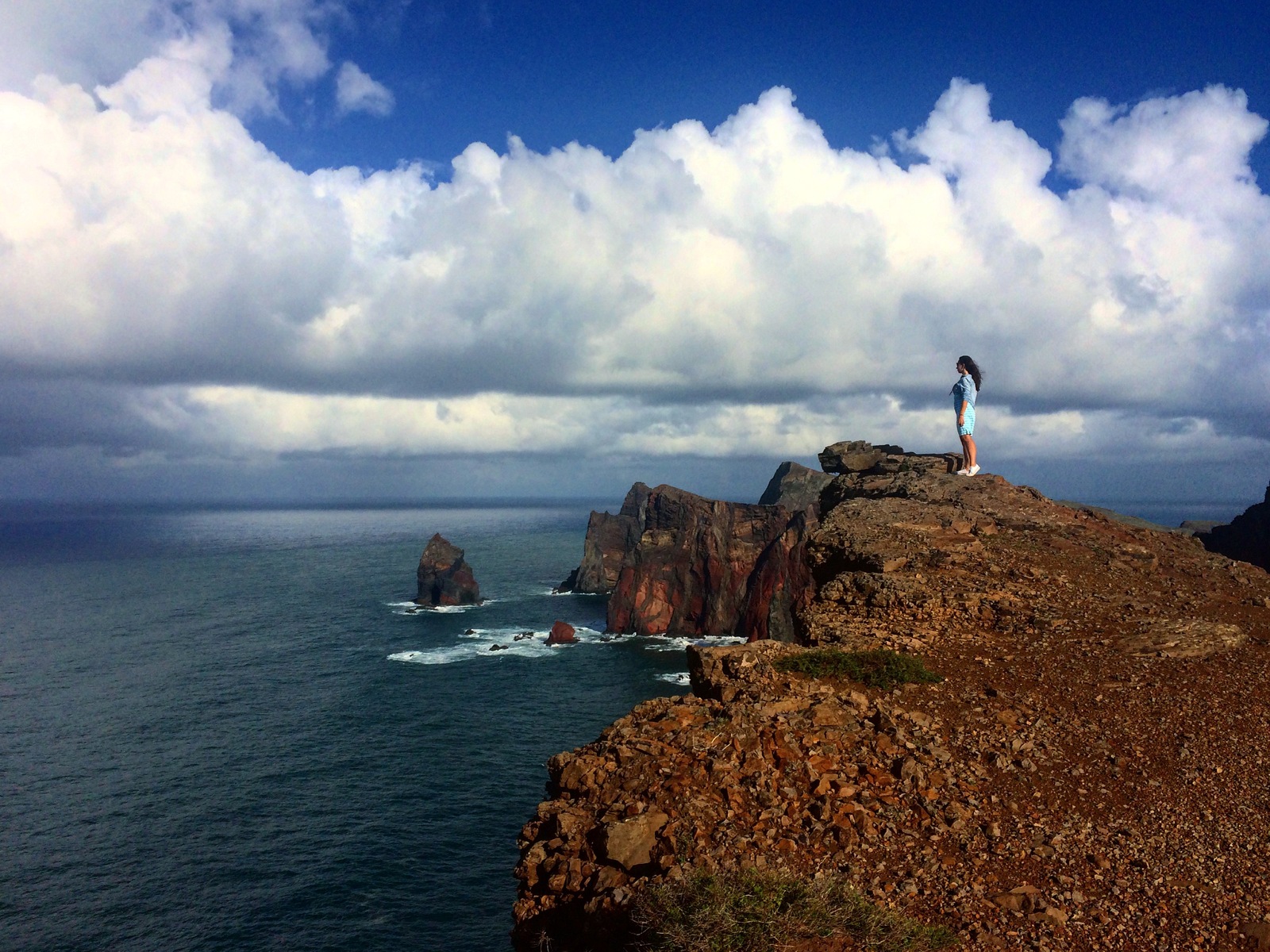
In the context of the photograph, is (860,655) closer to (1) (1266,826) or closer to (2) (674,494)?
(1) (1266,826)

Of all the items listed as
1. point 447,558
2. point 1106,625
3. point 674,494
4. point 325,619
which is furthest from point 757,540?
point 1106,625

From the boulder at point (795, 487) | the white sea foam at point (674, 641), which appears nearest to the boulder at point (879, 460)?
the white sea foam at point (674, 641)

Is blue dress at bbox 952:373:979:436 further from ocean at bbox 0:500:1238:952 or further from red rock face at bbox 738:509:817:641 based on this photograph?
red rock face at bbox 738:509:817:641

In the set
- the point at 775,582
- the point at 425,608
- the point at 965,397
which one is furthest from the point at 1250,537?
the point at 425,608

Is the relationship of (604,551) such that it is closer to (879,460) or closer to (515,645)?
(515,645)

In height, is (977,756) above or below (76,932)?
above

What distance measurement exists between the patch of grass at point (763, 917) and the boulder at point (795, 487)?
14330cm

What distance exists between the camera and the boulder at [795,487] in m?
155

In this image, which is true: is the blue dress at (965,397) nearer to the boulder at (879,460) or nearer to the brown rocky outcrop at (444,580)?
the boulder at (879,460)

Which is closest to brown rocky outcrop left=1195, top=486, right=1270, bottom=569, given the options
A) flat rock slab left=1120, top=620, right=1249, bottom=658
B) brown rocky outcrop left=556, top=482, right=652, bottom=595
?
brown rocky outcrop left=556, top=482, right=652, bottom=595

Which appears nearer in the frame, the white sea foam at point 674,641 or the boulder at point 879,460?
the boulder at point 879,460

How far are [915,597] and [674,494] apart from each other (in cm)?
11591

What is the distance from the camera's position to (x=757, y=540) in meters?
124

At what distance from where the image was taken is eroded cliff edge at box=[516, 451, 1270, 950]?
8828 millimetres
